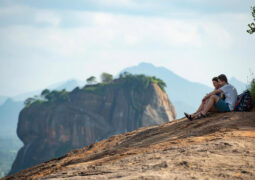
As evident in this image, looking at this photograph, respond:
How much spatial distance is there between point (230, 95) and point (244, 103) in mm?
438

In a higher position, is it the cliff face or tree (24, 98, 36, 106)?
tree (24, 98, 36, 106)

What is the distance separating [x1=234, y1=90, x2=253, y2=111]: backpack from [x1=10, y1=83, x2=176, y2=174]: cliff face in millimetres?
63693

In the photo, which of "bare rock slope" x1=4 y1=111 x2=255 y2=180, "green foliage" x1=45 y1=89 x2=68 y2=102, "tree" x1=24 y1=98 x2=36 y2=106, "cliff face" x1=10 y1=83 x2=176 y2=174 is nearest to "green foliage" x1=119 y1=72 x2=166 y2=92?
"cliff face" x1=10 y1=83 x2=176 y2=174

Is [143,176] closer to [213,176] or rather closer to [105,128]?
[213,176]

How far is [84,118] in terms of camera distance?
243 ft

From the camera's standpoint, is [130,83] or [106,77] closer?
[130,83]

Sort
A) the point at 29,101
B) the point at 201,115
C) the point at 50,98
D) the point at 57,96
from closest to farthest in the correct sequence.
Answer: the point at 201,115 → the point at 57,96 → the point at 50,98 → the point at 29,101

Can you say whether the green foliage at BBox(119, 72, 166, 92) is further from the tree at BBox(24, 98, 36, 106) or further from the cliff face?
the tree at BBox(24, 98, 36, 106)

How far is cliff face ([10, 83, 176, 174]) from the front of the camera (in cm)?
7444

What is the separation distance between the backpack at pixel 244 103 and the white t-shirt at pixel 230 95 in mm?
128

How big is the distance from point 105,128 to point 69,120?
26.5 ft

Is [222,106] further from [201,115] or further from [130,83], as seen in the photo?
[130,83]

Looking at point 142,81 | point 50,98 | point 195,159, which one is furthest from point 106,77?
point 195,159

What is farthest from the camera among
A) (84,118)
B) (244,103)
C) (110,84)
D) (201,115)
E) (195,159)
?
(110,84)
